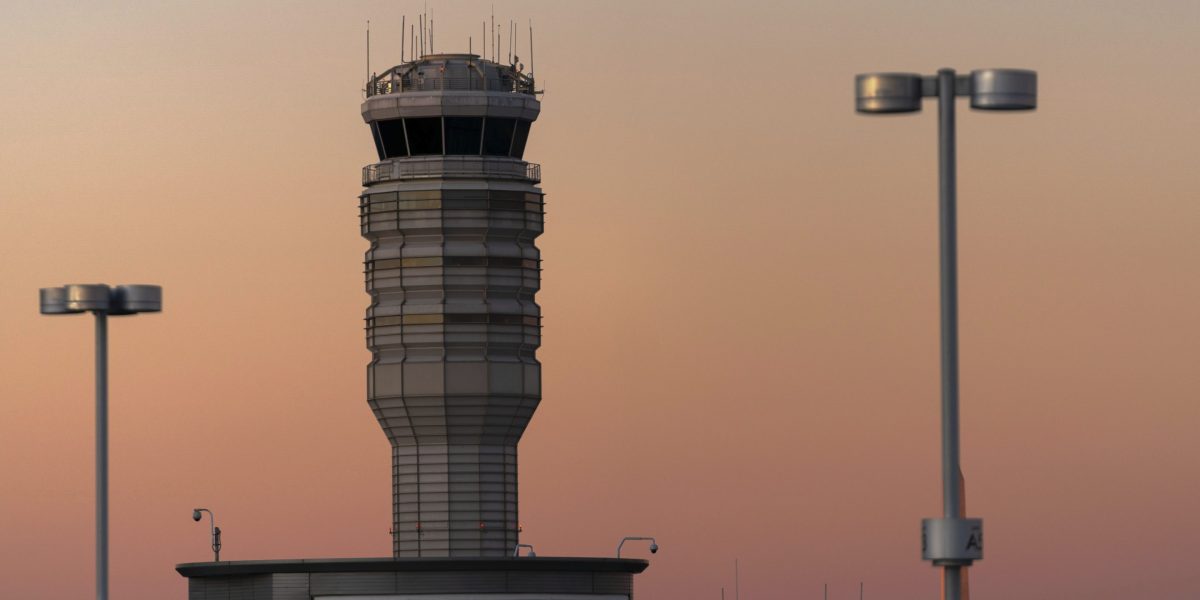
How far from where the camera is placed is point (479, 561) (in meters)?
156

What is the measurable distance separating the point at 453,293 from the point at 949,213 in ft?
275

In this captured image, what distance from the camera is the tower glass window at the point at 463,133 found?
16825 centimetres

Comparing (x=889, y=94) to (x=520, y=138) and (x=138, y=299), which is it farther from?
(x=520, y=138)

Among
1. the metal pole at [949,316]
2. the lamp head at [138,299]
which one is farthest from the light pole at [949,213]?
the lamp head at [138,299]

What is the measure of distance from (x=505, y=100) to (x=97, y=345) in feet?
192

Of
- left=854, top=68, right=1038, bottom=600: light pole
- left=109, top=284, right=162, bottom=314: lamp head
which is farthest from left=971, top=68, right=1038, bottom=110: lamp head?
left=109, top=284, right=162, bottom=314: lamp head

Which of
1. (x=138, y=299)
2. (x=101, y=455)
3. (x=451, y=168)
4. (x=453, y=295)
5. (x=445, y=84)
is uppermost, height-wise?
(x=445, y=84)

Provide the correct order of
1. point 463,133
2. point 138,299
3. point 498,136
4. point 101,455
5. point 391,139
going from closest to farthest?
point 138,299, point 101,455, point 463,133, point 498,136, point 391,139

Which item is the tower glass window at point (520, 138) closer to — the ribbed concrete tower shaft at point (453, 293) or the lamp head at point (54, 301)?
the ribbed concrete tower shaft at point (453, 293)

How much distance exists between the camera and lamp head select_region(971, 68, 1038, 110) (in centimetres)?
8512

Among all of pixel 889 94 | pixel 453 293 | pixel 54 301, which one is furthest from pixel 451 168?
pixel 889 94

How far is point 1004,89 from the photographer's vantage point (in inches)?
3356

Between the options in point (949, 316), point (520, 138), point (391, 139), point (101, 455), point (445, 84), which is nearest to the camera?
point (949, 316)

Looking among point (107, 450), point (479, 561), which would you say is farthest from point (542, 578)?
point (107, 450)
